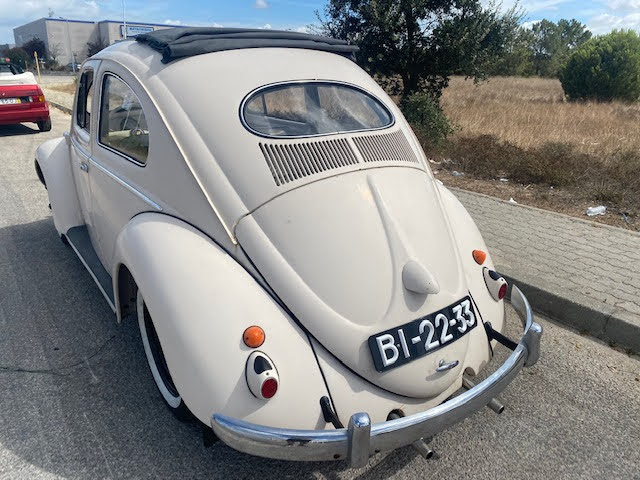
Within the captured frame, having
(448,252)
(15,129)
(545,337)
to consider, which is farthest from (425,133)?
(15,129)

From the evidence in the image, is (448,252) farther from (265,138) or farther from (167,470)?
(167,470)

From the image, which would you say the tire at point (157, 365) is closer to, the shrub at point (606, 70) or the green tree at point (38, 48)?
the shrub at point (606, 70)

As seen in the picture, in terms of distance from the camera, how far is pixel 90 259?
140 inches

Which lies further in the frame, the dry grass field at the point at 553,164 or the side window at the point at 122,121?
the dry grass field at the point at 553,164

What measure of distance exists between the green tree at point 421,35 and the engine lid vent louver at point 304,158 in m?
7.85

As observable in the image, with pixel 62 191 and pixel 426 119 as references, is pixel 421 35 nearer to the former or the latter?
pixel 426 119

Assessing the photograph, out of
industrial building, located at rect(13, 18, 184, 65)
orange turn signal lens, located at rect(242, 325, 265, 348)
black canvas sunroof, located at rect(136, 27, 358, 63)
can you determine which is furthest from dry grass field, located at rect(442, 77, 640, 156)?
industrial building, located at rect(13, 18, 184, 65)

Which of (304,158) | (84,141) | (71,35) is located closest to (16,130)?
(84,141)

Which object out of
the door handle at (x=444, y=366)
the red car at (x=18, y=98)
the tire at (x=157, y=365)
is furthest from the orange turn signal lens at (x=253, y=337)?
the red car at (x=18, y=98)

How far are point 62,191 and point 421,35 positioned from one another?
810 centimetres

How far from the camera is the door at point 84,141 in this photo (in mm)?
3598

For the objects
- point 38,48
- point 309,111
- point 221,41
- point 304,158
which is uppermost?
point 221,41

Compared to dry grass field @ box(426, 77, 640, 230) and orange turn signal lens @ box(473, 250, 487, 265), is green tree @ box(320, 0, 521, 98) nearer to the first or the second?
dry grass field @ box(426, 77, 640, 230)

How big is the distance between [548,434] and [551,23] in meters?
81.1
